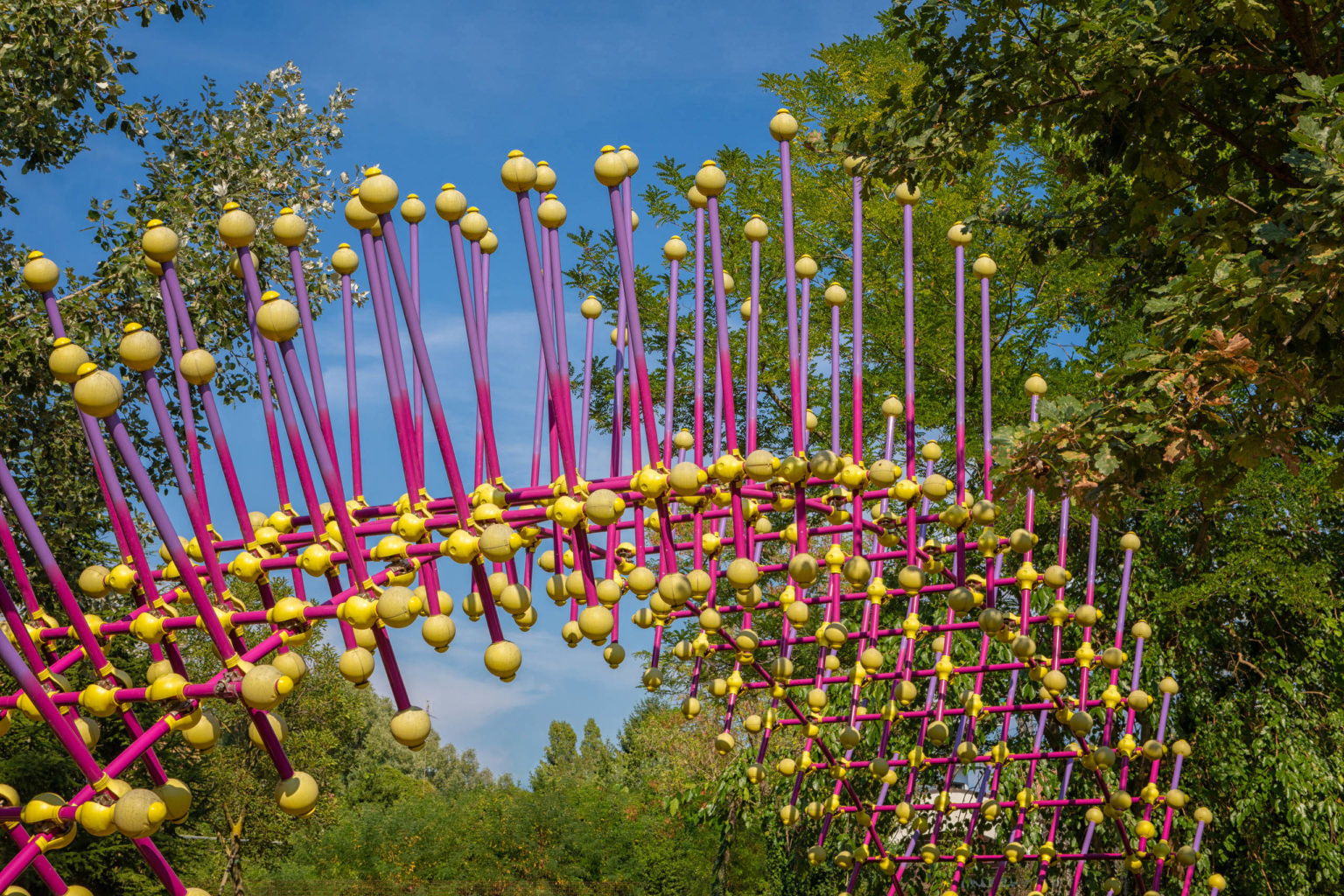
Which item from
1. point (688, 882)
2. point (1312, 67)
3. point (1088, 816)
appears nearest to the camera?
point (1312, 67)

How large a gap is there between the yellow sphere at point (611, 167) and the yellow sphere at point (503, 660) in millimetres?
992

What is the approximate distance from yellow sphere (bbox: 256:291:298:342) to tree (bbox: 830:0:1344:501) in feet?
8.65

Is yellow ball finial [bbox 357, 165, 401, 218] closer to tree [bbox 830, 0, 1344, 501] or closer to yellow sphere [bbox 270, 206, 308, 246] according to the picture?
yellow sphere [bbox 270, 206, 308, 246]

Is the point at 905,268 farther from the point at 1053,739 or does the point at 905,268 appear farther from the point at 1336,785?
the point at 1053,739

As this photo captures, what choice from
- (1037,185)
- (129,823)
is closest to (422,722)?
(129,823)

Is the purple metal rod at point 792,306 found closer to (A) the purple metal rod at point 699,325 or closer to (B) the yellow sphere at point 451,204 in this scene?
(A) the purple metal rod at point 699,325

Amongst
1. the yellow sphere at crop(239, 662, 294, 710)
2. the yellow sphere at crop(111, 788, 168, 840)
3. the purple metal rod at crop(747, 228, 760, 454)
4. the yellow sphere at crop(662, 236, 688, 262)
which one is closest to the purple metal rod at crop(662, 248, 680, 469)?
the yellow sphere at crop(662, 236, 688, 262)

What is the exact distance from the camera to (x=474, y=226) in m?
2.40

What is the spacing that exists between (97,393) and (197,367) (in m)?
0.21

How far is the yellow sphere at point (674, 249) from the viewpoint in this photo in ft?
9.87

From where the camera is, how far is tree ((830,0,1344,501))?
3.19 m

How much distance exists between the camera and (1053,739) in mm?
9445

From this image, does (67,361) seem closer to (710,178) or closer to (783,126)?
(710,178)

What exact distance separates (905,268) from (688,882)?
1400 cm
